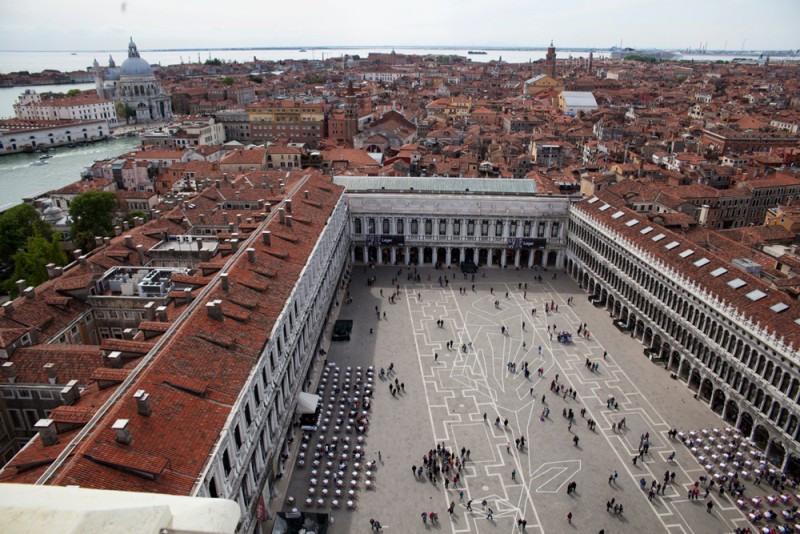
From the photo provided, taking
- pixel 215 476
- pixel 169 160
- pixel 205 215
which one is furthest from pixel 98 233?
pixel 215 476

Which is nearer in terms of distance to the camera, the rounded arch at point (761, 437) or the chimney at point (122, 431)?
the chimney at point (122, 431)

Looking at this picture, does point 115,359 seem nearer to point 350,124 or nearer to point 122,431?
point 122,431

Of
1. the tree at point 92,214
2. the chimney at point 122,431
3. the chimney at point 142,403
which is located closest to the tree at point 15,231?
the tree at point 92,214

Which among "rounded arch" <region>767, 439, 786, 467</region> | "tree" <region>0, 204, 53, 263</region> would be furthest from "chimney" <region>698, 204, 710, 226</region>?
"tree" <region>0, 204, 53, 263</region>

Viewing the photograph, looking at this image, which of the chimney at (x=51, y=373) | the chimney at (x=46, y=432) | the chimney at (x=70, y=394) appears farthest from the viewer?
the chimney at (x=51, y=373)

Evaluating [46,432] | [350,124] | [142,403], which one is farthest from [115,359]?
[350,124]

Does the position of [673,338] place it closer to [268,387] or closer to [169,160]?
[268,387]

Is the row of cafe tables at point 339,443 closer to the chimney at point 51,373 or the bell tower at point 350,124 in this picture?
the chimney at point 51,373
